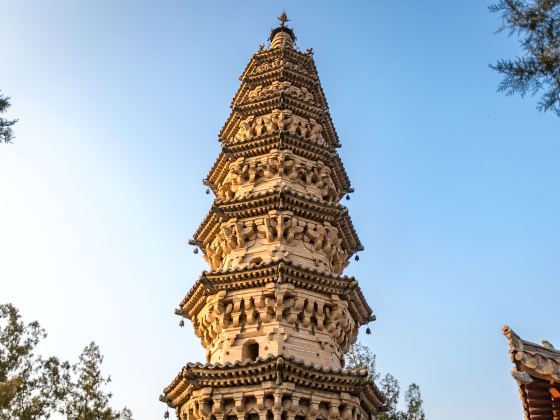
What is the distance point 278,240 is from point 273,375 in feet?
16.5

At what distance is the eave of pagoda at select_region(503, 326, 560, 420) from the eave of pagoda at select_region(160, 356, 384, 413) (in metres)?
6.50

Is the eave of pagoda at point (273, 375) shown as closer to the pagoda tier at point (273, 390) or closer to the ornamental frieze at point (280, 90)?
the pagoda tier at point (273, 390)

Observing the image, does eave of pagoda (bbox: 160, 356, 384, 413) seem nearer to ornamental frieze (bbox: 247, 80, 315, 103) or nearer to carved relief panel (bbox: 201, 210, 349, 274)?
carved relief panel (bbox: 201, 210, 349, 274)

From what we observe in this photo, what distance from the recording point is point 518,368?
32.5ft

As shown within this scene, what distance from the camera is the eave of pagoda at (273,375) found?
50.9ft

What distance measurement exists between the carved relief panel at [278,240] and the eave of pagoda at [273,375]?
12.7ft

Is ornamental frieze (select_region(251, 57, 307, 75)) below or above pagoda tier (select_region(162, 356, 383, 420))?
above

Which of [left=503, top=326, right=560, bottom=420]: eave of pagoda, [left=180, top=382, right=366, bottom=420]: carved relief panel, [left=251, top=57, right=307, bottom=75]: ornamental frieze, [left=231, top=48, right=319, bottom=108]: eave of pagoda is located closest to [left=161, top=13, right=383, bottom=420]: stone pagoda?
[left=180, top=382, right=366, bottom=420]: carved relief panel

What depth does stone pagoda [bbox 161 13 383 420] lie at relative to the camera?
15.8 metres

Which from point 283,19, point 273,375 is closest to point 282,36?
point 283,19

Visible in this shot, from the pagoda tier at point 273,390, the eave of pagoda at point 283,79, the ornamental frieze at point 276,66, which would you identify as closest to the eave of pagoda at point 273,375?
the pagoda tier at point 273,390

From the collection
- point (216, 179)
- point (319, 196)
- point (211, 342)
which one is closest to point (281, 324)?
point (211, 342)

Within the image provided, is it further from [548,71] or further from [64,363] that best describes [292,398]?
[64,363]

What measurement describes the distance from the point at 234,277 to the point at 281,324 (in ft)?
6.82
